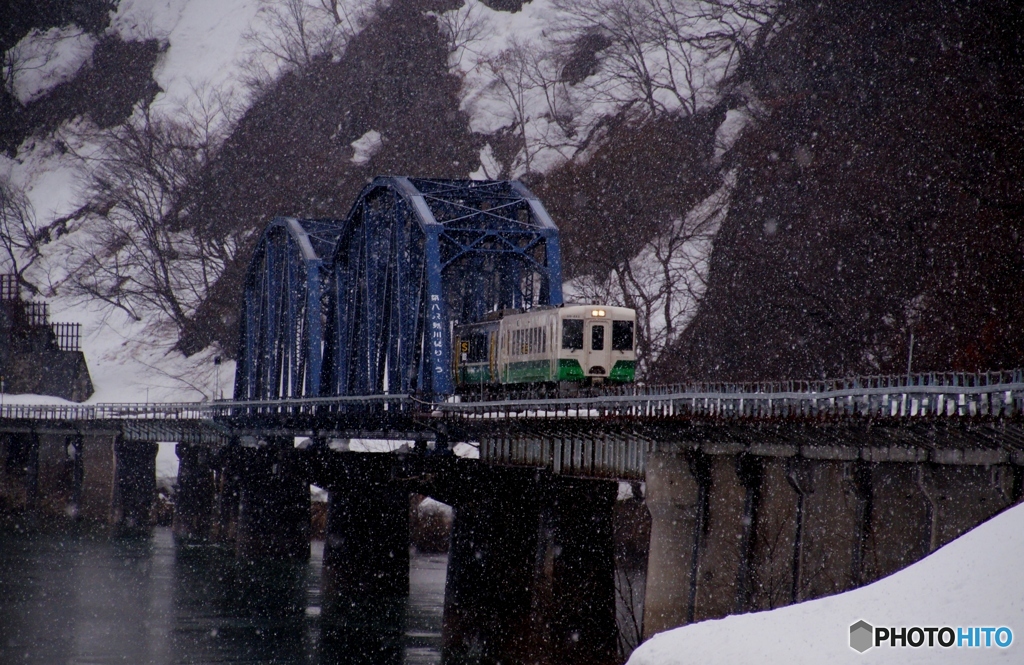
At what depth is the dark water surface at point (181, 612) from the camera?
118 feet

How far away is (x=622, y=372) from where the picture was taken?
1523 inches

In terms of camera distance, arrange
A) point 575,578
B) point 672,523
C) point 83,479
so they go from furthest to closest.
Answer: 1. point 83,479
2. point 575,578
3. point 672,523

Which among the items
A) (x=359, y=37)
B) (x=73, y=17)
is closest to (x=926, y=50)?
(x=359, y=37)

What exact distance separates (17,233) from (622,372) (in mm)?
84644

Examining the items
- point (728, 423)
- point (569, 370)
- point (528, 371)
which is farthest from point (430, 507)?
point (728, 423)

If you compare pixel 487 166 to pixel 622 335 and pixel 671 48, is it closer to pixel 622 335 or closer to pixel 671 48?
pixel 671 48

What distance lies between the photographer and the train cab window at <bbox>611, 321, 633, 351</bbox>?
38.2m

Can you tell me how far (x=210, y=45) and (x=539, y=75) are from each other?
151ft

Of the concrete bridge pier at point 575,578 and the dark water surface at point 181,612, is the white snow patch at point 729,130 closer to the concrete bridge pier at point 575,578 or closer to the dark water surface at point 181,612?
the dark water surface at point 181,612

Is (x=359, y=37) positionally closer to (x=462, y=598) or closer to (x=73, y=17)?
(x=73, y=17)

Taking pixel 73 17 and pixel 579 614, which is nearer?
pixel 579 614

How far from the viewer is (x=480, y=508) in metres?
39.0
